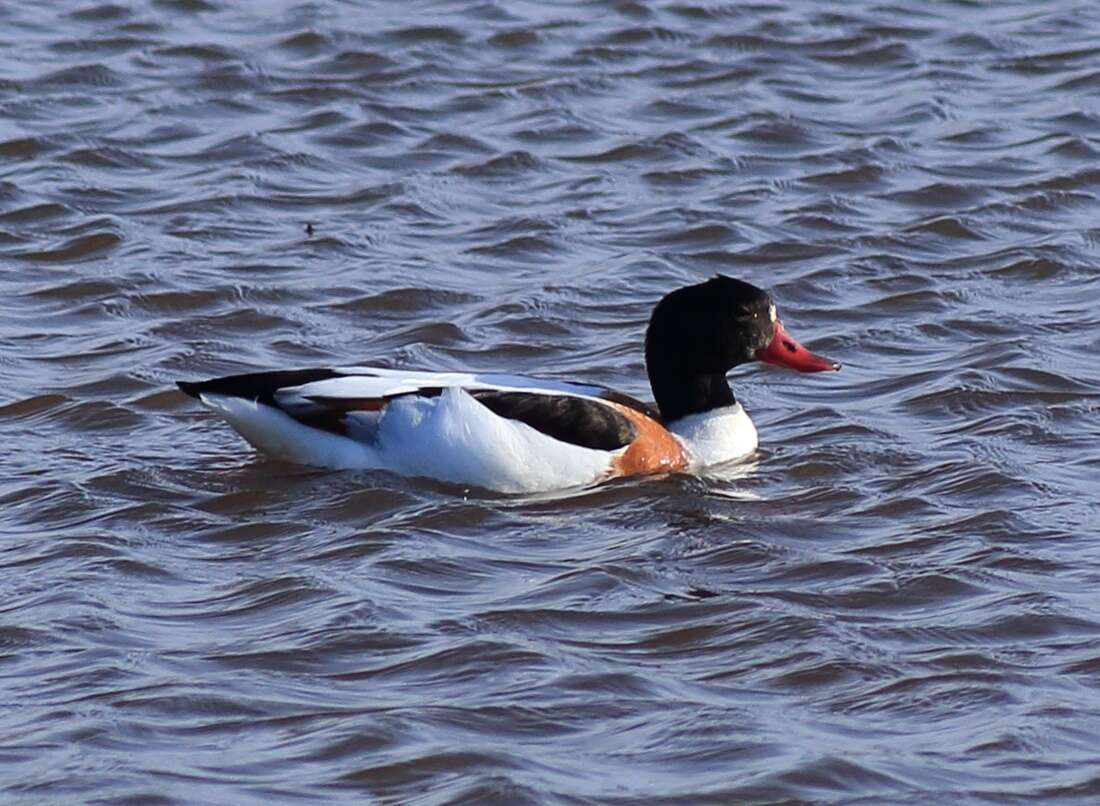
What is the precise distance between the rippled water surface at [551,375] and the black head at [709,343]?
13.2 inches

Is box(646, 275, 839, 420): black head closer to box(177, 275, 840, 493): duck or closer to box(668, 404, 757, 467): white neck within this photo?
box(668, 404, 757, 467): white neck

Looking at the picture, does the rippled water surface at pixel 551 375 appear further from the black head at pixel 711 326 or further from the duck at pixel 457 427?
the black head at pixel 711 326

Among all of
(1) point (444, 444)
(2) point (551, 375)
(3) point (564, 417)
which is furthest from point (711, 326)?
(1) point (444, 444)

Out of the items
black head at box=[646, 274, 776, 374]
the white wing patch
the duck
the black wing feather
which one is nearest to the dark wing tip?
the duck

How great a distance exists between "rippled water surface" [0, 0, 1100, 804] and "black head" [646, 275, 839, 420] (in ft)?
1.10

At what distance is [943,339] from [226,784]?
5.37 metres

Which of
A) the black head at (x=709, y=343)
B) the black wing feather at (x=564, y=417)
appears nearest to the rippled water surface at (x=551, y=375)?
the black wing feather at (x=564, y=417)

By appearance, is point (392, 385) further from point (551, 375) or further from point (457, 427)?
point (551, 375)

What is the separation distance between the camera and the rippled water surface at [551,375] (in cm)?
671

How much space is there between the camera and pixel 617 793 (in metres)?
6.30

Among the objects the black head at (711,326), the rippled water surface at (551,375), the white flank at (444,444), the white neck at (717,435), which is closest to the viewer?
the rippled water surface at (551,375)

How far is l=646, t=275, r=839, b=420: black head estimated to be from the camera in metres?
9.75

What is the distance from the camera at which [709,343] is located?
385 inches

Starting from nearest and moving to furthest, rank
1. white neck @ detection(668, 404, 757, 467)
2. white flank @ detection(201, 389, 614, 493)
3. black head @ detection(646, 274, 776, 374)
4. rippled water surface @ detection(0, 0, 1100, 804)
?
rippled water surface @ detection(0, 0, 1100, 804)
white flank @ detection(201, 389, 614, 493)
white neck @ detection(668, 404, 757, 467)
black head @ detection(646, 274, 776, 374)
